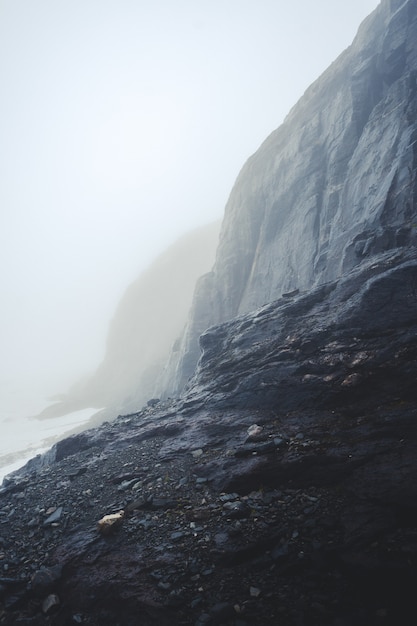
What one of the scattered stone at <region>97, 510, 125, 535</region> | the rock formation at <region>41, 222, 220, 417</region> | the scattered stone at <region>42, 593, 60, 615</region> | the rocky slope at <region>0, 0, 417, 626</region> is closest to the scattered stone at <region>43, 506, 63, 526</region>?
the rocky slope at <region>0, 0, 417, 626</region>

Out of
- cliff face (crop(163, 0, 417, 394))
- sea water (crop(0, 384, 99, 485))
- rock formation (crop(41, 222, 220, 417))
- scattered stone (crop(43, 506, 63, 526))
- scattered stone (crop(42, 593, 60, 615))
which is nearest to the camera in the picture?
scattered stone (crop(42, 593, 60, 615))

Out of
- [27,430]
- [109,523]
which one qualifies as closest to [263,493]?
[109,523]

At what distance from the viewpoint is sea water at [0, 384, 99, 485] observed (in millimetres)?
59250

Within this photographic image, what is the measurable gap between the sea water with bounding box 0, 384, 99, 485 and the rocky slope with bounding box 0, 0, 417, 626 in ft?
138

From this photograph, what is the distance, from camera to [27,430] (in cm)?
8431

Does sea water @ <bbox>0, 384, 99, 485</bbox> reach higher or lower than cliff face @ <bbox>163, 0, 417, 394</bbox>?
lower

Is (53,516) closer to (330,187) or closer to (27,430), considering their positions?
(330,187)

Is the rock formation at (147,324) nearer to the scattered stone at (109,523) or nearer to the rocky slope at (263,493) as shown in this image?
the rocky slope at (263,493)

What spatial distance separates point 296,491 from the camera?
9.27m

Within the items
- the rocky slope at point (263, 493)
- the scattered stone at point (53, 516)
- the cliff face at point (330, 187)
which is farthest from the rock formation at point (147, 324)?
the scattered stone at point (53, 516)

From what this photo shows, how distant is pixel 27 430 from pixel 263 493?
95.4 metres

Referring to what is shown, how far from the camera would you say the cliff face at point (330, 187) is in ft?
78.5

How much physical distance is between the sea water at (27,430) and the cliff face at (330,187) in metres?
32.3

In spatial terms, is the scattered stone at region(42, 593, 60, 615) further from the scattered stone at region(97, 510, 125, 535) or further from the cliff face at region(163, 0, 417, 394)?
the cliff face at region(163, 0, 417, 394)
